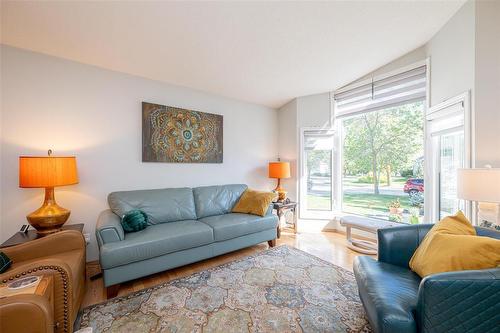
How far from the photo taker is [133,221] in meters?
2.16

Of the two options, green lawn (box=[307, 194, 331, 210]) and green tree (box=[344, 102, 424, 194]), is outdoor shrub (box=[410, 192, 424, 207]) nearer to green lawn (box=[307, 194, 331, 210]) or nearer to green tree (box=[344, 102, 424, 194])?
green tree (box=[344, 102, 424, 194])

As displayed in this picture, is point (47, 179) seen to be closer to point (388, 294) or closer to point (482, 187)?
point (388, 294)

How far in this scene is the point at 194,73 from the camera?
2.70m

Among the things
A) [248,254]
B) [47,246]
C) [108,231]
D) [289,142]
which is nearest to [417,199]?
[289,142]

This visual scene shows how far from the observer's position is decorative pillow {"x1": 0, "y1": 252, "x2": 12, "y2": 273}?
4.49 ft

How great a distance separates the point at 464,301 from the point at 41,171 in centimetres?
299

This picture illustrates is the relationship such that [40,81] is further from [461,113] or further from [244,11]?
[461,113]

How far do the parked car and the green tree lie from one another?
224mm

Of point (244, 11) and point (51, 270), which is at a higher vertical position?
point (244, 11)

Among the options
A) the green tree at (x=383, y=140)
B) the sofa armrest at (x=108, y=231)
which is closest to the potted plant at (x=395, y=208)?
the green tree at (x=383, y=140)

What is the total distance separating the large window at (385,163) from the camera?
2.74 m

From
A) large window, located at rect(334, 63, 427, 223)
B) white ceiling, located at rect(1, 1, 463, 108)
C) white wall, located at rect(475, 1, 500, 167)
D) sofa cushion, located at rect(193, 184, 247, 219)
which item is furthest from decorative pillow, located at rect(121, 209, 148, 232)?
white wall, located at rect(475, 1, 500, 167)

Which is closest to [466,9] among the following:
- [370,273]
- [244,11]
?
[244,11]

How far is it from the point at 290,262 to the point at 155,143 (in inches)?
93.7
